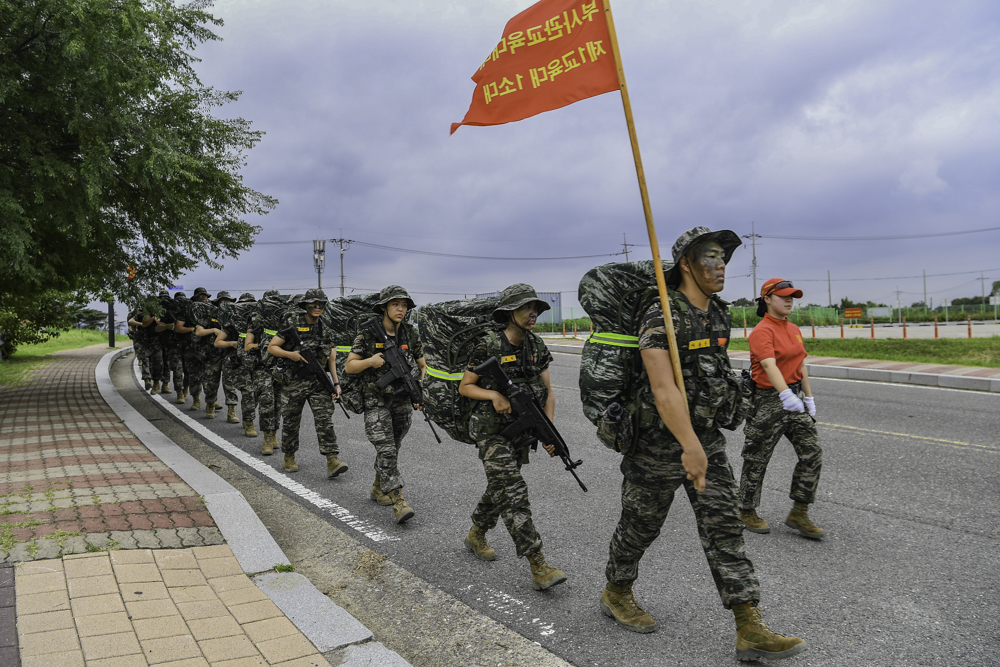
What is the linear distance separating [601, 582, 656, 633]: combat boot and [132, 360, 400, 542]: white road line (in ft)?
5.95

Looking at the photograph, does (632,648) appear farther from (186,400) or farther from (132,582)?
(186,400)

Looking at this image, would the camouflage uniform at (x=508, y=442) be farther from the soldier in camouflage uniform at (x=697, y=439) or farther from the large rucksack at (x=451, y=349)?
the soldier in camouflage uniform at (x=697, y=439)

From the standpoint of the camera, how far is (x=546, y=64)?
3.44 m

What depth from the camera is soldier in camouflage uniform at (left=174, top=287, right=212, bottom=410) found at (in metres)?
11.0

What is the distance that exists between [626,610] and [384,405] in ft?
9.46

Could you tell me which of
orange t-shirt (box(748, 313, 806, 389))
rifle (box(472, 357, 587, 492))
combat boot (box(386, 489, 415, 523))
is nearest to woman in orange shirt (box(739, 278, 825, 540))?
orange t-shirt (box(748, 313, 806, 389))

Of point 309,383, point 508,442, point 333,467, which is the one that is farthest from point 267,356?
point 508,442

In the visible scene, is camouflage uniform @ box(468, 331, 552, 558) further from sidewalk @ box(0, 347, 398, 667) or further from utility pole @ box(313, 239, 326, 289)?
utility pole @ box(313, 239, 326, 289)

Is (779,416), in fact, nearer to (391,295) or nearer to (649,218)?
(649,218)

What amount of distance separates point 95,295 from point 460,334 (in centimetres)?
1027

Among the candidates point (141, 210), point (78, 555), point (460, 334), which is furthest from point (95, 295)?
point (460, 334)

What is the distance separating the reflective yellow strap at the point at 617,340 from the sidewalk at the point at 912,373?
10.3 meters

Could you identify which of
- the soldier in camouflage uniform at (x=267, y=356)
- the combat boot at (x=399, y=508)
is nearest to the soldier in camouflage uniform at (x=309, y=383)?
the soldier in camouflage uniform at (x=267, y=356)

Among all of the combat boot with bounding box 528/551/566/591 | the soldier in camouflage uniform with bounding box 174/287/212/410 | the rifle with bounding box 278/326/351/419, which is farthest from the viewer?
the soldier in camouflage uniform with bounding box 174/287/212/410
